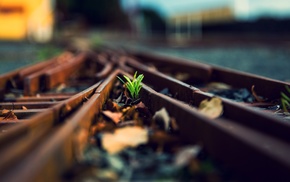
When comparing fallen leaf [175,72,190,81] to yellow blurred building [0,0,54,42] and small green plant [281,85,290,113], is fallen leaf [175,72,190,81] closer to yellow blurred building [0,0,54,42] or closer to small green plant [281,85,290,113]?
small green plant [281,85,290,113]

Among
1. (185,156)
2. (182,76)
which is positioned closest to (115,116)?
(185,156)

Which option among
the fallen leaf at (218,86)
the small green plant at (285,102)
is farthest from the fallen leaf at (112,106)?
the fallen leaf at (218,86)

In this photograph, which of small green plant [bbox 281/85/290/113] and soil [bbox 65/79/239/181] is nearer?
soil [bbox 65/79/239/181]

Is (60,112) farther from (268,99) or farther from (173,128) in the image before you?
(268,99)

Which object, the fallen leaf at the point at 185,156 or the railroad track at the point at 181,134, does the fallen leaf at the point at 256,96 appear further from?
the fallen leaf at the point at 185,156

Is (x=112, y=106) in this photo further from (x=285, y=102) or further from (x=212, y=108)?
(x=285, y=102)

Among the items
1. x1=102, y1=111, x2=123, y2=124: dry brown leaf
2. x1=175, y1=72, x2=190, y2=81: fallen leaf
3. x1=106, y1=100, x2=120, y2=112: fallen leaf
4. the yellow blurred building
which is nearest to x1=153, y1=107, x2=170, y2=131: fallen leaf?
x1=102, y1=111, x2=123, y2=124: dry brown leaf

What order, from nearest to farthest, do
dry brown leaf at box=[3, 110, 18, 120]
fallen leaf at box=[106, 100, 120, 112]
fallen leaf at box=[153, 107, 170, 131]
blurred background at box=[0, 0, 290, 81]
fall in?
fallen leaf at box=[153, 107, 170, 131]
fallen leaf at box=[106, 100, 120, 112]
dry brown leaf at box=[3, 110, 18, 120]
blurred background at box=[0, 0, 290, 81]

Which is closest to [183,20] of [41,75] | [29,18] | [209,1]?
[209,1]
